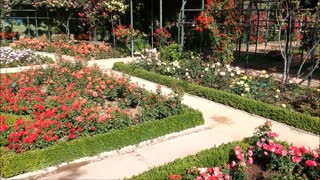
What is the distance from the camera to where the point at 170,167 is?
5062mm

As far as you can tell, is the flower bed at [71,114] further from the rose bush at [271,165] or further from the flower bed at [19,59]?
the flower bed at [19,59]

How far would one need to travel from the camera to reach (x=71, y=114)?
6.57 metres

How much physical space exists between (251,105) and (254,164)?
2923 millimetres

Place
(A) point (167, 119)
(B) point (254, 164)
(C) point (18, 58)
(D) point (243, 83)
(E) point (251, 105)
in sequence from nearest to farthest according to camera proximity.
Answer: (B) point (254, 164), (A) point (167, 119), (E) point (251, 105), (D) point (243, 83), (C) point (18, 58)

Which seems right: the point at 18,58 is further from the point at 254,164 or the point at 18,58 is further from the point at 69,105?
the point at 254,164

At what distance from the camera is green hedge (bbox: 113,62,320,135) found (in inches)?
285

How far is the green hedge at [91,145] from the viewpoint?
541 centimetres

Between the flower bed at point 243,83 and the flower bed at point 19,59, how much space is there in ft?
14.2

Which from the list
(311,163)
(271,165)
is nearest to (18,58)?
(271,165)

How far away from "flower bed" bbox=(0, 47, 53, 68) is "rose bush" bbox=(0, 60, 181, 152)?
424 cm

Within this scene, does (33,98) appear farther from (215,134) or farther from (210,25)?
(210,25)

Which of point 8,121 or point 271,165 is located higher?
point 8,121

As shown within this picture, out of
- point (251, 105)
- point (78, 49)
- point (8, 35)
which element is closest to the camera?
point (251, 105)

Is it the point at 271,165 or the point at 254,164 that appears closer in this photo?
the point at 271,165
